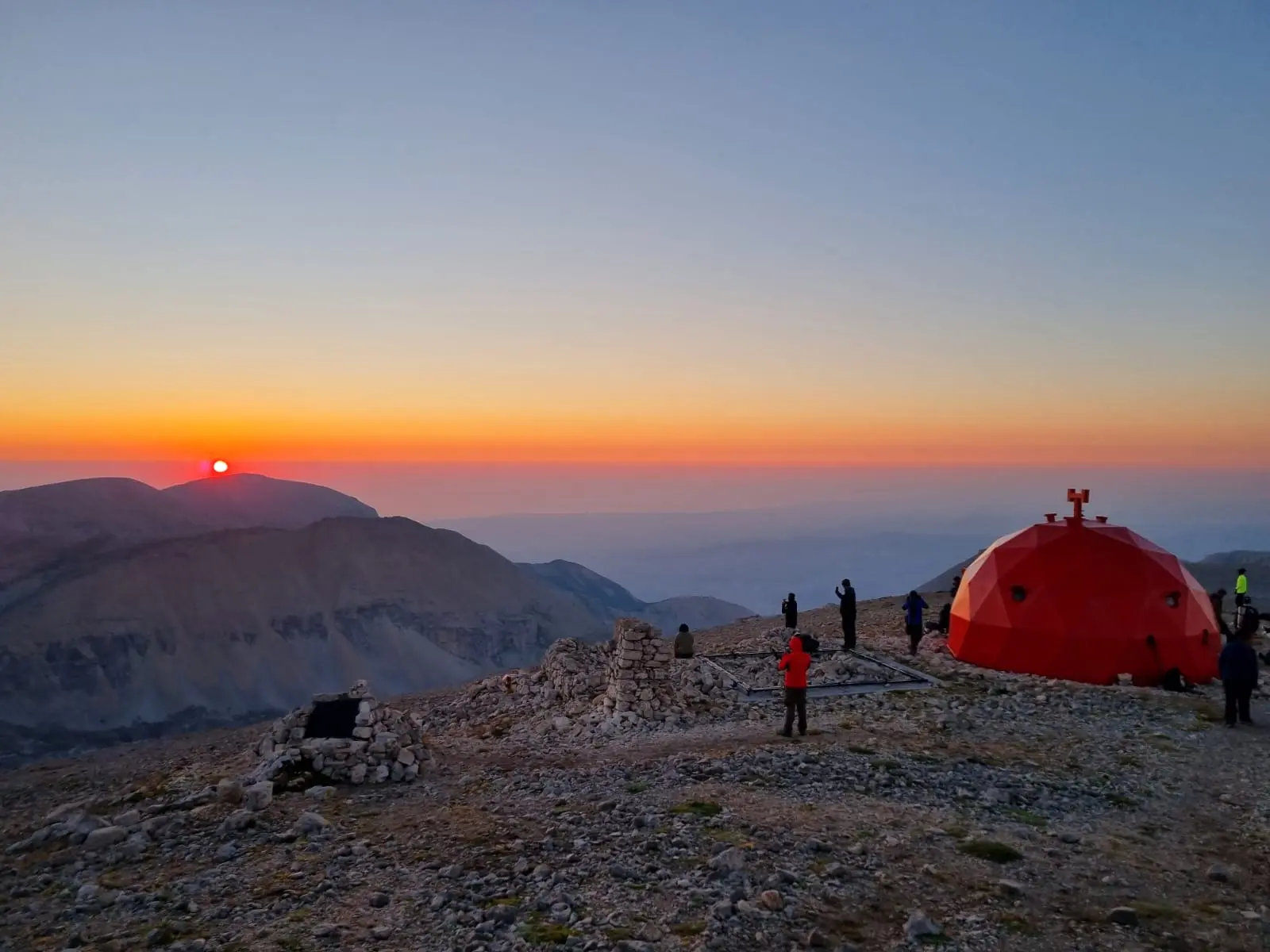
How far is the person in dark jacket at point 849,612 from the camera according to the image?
21.6 m

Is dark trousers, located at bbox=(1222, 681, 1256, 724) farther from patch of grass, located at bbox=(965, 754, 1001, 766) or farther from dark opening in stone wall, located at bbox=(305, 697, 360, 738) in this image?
dark opening in stone wall, located at bbox=(305, 697, 360, 738)

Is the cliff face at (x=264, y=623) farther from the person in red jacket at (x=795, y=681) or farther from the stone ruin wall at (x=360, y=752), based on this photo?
the person in red jacket at (x=795, y=681)

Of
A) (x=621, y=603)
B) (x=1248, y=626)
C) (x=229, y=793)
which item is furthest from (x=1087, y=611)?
(x=621, y=603)

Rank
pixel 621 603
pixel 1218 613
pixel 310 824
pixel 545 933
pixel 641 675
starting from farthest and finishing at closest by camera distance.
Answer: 1. pixel 621 603
2. pixel 1218 613
3. pixel 641 675
4. pixel 310 824
5. pixel 545 933

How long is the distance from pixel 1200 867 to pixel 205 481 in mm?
79885

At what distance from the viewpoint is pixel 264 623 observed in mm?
48062

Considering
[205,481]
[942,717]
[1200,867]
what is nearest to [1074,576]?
[942,717]

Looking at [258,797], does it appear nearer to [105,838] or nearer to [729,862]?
[105,838]

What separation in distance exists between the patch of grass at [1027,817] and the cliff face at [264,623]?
3821 centimetres

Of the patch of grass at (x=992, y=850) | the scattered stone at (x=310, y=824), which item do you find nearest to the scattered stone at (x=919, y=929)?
the patch of grass at (x=992, y=850)

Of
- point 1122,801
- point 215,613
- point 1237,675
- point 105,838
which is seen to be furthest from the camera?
point 215,613

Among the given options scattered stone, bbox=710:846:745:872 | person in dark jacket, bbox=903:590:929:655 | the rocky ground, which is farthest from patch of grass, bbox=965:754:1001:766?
person in dark jacket, bbox=903:590:929:655

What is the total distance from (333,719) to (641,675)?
5.37 meters

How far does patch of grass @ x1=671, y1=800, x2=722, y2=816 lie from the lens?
9523mm
